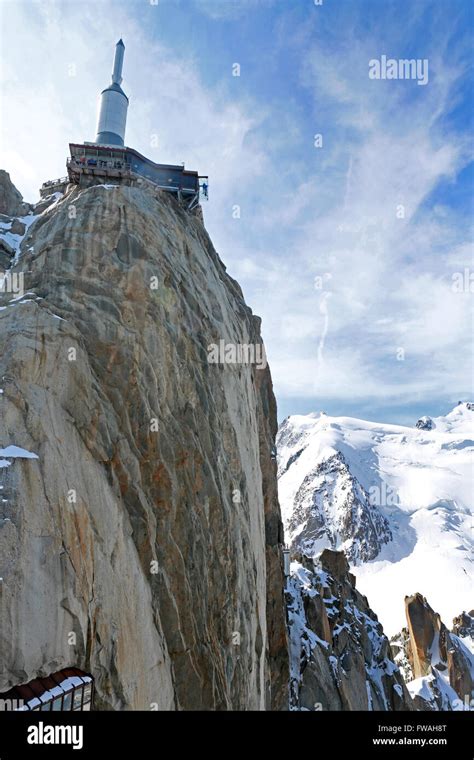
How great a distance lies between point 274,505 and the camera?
4462 centimetres

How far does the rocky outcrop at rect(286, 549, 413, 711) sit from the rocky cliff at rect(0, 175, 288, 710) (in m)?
26.8

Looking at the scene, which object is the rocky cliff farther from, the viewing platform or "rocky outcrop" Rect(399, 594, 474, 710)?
"rocky outcrop" Rect(399, 594, 474, 710)

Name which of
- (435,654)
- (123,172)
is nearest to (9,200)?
(123,172)

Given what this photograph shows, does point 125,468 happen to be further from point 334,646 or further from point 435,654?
point 435,654

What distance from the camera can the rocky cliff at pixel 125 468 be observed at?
12.8m

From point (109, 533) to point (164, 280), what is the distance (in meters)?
12.4

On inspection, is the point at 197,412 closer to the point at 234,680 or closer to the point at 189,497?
the point at 189,497

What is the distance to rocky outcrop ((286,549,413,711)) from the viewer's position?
5097 centimetres

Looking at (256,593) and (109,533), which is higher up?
(109,533)

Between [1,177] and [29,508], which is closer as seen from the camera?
[29,508]

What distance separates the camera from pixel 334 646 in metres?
59.3

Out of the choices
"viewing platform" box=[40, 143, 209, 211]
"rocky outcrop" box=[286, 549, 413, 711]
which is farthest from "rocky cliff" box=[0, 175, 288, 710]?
"rocky outcrop" box=[286, 549, 413, 711]

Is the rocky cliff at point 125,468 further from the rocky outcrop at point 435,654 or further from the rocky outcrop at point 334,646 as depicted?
the rocky outcrop at point 435,654
